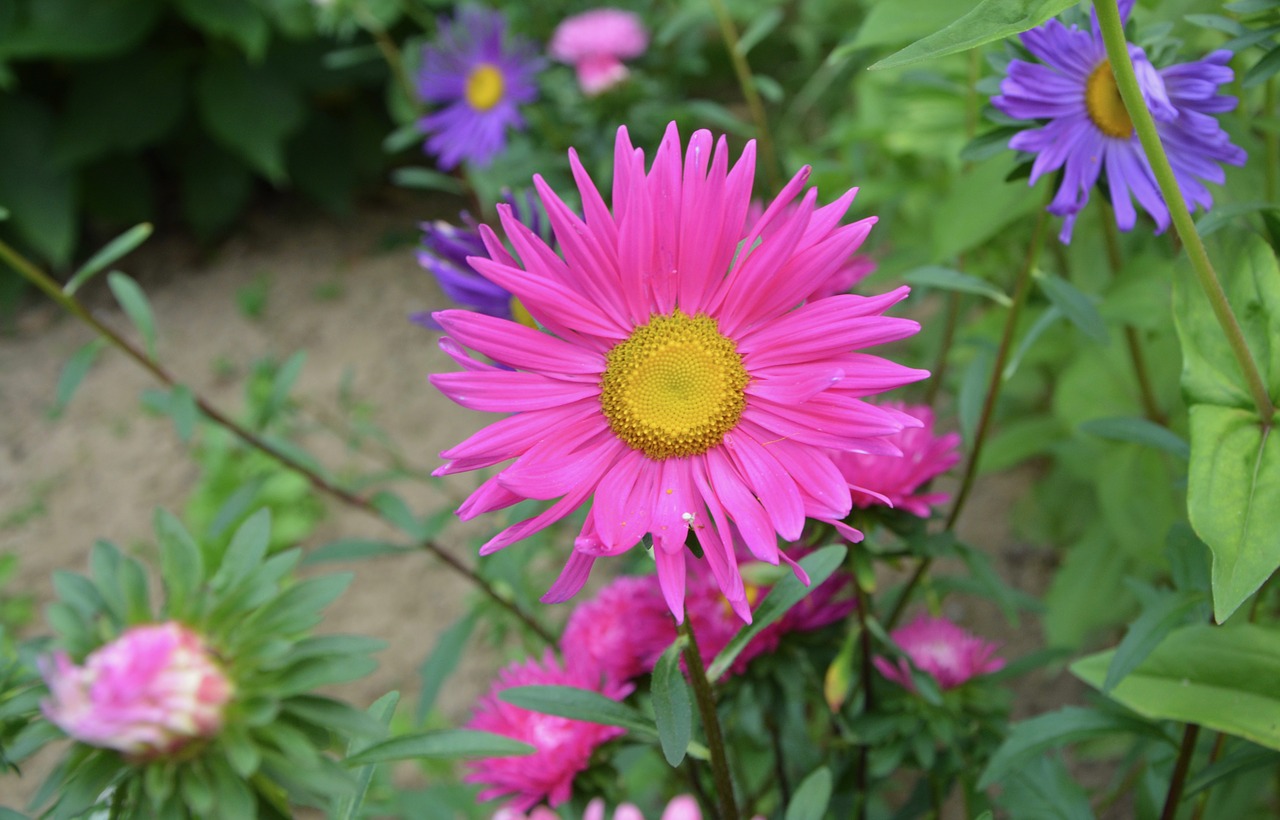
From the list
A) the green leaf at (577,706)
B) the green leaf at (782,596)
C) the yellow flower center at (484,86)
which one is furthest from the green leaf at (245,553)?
the yellow flower center at (484,86)

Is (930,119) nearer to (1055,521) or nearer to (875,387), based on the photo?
(1055,521)

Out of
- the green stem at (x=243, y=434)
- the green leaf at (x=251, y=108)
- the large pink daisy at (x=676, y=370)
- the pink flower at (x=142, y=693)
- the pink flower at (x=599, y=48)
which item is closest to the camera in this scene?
the pink flower at (x=142, y=693)

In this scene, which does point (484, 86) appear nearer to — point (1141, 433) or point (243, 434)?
point (243, 434)

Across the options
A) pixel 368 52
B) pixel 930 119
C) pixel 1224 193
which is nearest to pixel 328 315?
pixel 368 52

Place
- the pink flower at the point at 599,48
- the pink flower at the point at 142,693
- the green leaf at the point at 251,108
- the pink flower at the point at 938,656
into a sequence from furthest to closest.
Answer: the green leaf at the point at 251,108, the pink flower at the point at 599,48, the pink flower at the point at 938,656, the pink flower at the point at 142,693

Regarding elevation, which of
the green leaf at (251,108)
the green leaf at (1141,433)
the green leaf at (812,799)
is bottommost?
the green leaf at (812,799)

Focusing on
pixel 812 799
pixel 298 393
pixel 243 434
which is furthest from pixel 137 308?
pixel 298 393

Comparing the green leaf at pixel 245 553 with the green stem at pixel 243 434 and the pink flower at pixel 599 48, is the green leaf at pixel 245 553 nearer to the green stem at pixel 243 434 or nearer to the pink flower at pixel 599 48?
the green stem at pixel 243 434

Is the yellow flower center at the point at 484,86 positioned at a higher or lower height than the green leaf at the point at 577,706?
higher
